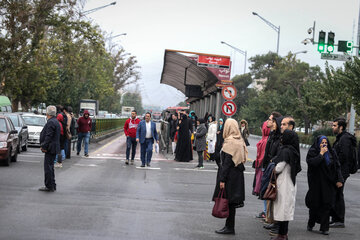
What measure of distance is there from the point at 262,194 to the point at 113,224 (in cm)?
219

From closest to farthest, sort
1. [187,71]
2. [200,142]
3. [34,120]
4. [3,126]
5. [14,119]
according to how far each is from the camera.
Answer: [3,126], [200,142], [14,119], [34,120], [187,71]

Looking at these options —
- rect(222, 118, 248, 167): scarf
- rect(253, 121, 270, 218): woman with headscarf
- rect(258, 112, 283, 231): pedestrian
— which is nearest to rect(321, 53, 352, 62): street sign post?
rect(253, 121, 270, 218): woman with headscarf

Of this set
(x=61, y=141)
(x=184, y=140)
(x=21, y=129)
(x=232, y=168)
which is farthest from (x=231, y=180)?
(x=21, y=129)

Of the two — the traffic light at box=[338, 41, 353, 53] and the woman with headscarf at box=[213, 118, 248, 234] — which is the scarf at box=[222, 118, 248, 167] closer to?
the woman with headscarf at box=[213, 118, 248, 234]

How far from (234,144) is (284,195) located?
96cm

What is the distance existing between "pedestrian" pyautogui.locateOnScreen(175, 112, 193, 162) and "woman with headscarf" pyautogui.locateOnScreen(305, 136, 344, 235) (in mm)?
11494

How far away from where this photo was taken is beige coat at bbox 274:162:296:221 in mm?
7320

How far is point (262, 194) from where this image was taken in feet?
24.7

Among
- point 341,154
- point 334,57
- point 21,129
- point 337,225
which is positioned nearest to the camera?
point 337,225

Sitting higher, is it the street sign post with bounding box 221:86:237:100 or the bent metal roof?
the bent metal roof

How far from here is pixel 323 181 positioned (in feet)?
27.2

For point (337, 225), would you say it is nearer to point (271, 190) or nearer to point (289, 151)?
point (271, 190)

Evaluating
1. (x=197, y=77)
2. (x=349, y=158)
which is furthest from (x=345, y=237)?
(x=197, y=77)

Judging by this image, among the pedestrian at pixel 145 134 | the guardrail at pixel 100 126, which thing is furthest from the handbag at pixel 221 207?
the guardrail at pixel 100 126
